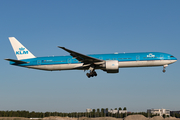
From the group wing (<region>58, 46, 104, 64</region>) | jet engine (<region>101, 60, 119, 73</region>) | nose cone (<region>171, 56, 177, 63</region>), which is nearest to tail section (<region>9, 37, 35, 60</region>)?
wing (<region>58, 46, 104, 64</region>)

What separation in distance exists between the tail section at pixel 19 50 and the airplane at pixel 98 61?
6.93 ft

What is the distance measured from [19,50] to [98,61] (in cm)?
1645

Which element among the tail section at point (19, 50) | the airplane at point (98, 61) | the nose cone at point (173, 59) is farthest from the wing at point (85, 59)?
the nose cone at point (173, 59)

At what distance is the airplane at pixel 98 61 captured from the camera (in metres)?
35.4

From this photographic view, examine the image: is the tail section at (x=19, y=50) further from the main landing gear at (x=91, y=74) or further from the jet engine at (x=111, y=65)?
the jet engine at (x=111, y=65)

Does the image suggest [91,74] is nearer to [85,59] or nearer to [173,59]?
[85,59]

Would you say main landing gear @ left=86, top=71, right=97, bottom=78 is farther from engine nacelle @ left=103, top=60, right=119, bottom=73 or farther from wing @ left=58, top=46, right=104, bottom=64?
engine nacelle @ left=103, top=60, right=119, bottom=73

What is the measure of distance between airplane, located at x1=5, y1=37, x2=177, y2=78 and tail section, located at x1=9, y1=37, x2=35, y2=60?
2.11 metres

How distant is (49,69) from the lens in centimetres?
3897

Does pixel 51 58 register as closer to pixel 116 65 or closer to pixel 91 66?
pixel 91 66

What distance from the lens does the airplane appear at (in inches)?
1393

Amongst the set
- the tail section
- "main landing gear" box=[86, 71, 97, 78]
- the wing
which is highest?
the tail section

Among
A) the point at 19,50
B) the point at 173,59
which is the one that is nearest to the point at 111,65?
the point at 173,59

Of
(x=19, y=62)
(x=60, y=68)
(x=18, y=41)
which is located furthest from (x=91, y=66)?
(x=18, y=41)
